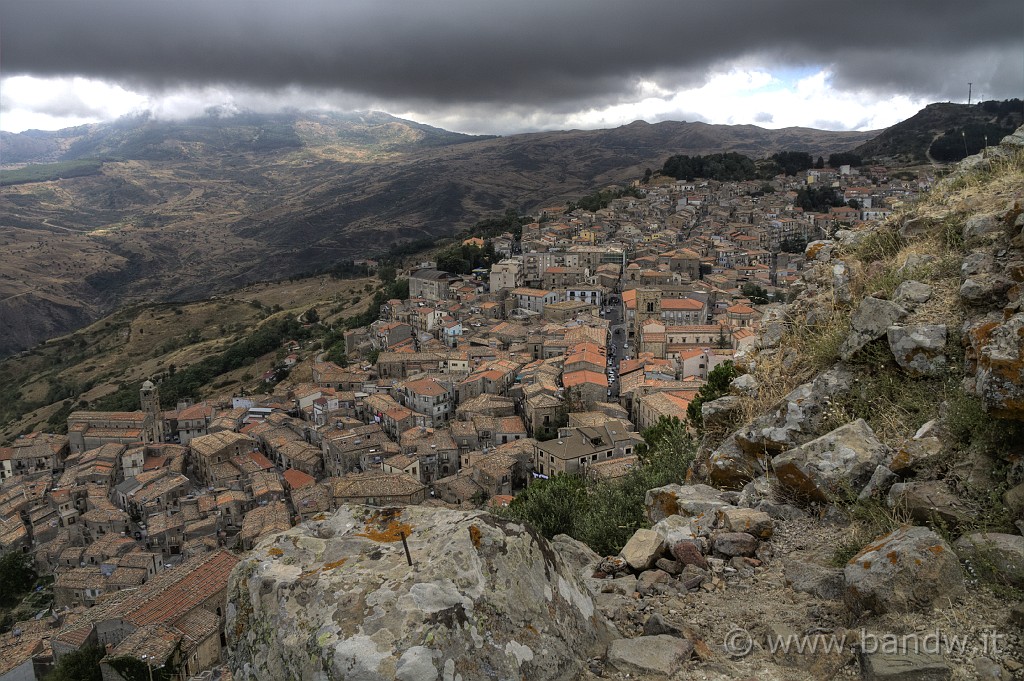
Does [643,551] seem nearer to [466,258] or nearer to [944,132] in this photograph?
[466,258]

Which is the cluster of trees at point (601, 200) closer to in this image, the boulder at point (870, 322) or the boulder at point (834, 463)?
the boulder at point (870, 322)

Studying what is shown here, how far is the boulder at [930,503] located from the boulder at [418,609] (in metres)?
2.03

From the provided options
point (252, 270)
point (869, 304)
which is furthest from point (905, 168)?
point (252, 270)

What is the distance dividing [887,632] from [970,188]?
627cm

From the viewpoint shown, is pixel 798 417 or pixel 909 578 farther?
pixel 798 417

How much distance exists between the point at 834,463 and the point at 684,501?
141 cm

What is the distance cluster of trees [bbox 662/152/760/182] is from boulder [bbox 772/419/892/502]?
103061 mm

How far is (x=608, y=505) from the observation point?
361 inches

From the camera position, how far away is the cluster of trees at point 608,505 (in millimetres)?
7570

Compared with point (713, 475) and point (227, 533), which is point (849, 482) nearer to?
point (713, 475)

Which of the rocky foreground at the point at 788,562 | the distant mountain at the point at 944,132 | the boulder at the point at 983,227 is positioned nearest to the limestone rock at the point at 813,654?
the rocky foreground at the point at 788,562

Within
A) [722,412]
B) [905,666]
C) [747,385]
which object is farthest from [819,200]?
[905,666]

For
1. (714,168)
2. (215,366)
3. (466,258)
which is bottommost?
(215,366)

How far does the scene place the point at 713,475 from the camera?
19.7ft
